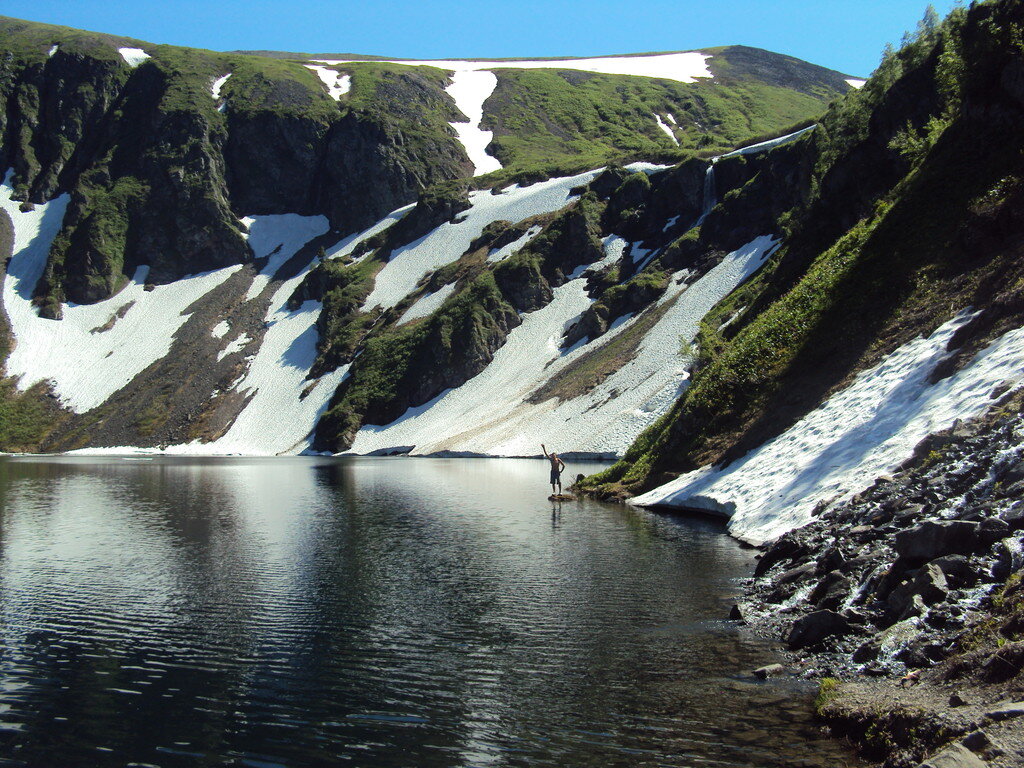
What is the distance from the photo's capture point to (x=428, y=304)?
129 metres

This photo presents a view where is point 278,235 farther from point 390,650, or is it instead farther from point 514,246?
point 390,650

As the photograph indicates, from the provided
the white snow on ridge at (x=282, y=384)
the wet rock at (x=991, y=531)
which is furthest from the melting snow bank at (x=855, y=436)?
the white snow on ridge at (x=282, y=384)

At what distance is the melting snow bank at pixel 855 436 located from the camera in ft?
69.1

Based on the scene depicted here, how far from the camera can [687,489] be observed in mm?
33844

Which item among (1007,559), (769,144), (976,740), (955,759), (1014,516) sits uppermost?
(769,144)

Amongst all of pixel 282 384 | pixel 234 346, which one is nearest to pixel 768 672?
pixel 282 384

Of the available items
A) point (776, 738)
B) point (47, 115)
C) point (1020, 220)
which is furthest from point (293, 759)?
point (47, 115)

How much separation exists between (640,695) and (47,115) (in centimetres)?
22440

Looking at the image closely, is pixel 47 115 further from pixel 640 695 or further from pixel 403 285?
pixel 640 695

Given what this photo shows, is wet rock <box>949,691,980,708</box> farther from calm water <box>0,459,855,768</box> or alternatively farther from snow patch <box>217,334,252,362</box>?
snow patch <box>217,334,252,362</box>

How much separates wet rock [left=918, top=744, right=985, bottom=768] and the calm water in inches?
82.1

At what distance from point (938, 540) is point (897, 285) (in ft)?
68.3

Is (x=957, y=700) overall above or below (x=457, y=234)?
below

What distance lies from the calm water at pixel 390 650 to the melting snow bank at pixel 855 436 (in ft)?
6.95
